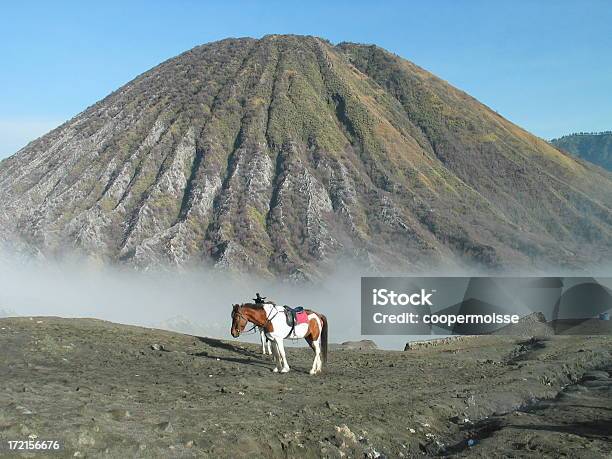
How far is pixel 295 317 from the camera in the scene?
22.9 m

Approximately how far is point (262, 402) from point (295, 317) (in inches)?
211

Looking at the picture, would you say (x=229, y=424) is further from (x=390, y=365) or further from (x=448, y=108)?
(x=448, y=108)

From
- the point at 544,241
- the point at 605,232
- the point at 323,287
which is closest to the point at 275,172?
the point at 323,287

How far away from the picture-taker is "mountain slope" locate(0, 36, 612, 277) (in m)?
140

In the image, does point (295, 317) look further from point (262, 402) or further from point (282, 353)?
point (262, 402)

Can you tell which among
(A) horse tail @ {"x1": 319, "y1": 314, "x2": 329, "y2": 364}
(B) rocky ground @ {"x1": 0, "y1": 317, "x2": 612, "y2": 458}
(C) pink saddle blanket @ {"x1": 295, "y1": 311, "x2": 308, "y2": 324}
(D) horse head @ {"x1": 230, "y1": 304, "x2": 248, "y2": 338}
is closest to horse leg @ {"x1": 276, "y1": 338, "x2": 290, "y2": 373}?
(B) rocky ground @ {"x1": 0, "y1": 317, "x2": 612, "y2": 458}

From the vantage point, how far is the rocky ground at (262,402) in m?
13.8

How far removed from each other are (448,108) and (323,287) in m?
87.0

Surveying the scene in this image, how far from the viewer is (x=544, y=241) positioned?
15462cm

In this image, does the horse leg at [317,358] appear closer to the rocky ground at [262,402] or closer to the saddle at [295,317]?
the rocky ground at [262,402]

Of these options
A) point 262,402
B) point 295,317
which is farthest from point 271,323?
point 262,402

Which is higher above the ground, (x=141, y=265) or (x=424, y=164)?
(x=424, y=164)

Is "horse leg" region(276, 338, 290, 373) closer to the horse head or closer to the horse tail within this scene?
the horse head

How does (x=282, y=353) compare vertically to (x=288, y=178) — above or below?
below
